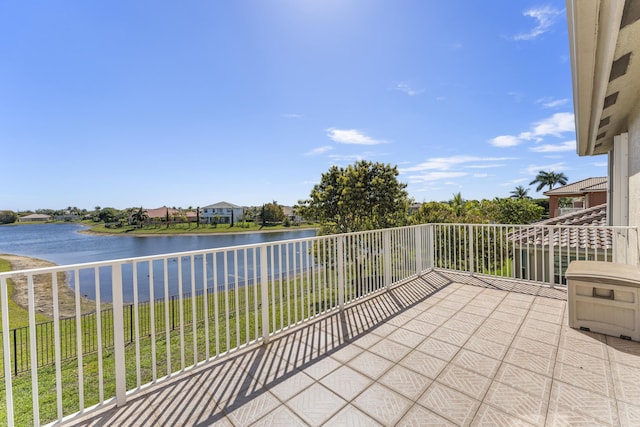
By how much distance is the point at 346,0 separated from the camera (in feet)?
17.8

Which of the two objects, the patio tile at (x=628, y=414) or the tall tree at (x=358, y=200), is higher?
the tall tree at (x=358, y=200)

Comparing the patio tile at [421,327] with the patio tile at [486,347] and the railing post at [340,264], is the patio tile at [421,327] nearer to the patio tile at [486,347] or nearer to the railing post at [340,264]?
the patio tile at [486,347]

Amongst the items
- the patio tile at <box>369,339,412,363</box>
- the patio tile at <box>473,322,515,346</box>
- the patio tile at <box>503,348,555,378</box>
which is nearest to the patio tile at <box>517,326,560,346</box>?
the patio tile at <box>473,322,515,346</box>

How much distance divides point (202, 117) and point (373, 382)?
14464mm

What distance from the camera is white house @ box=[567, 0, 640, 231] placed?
1.91 m

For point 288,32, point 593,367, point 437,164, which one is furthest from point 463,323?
point 437,164

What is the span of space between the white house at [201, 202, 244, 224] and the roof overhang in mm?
64366

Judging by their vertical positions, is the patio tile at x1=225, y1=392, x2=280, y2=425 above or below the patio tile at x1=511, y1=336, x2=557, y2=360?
above

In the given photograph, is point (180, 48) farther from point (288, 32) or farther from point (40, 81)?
point (40, 81)

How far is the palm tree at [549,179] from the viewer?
4441 cm

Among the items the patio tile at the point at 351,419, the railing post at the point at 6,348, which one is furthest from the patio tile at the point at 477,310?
the railing post at the point at 6,348

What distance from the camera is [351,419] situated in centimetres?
168

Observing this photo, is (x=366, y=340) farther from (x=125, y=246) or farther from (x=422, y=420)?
(x=125, y=246)

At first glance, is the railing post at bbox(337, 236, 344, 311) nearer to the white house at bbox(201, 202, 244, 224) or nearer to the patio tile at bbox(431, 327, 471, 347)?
the patio tile at bbox(431, 327, 471, 347)
